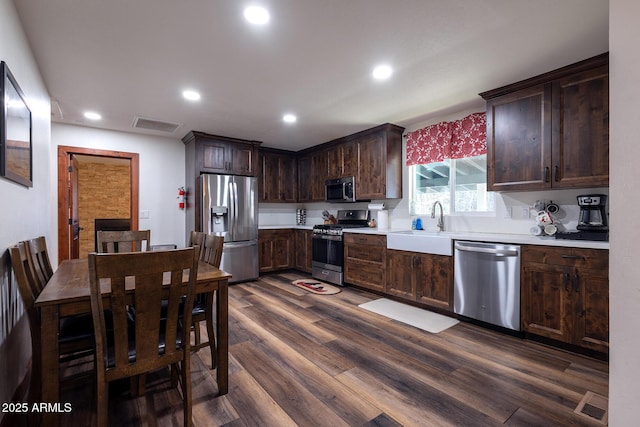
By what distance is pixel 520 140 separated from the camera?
2.77m

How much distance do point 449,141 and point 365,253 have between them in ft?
5.91

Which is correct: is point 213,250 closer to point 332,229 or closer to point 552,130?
point 332,229

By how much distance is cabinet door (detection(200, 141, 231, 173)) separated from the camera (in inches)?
175

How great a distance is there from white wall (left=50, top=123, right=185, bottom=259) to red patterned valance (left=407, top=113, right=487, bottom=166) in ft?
12.1

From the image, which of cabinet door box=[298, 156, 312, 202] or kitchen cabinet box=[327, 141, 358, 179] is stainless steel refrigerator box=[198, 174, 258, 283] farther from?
kitchen cabinet box=[327, 141, 358, 179]

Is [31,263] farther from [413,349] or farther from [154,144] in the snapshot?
[154,144]

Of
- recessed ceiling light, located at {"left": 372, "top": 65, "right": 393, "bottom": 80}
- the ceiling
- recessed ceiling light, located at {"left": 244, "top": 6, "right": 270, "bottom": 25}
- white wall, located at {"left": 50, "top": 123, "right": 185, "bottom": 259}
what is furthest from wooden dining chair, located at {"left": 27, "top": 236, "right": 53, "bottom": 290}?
recessed ceiling light, located at {"left": 372, "top": 65, "right": 393, "bottom": 80}

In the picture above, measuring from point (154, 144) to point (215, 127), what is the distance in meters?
1.21

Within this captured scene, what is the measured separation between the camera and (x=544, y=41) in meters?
2.09

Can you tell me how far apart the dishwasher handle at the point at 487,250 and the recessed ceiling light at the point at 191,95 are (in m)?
3.11

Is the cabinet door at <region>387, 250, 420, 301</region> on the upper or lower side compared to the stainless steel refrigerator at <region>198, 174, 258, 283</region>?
lower

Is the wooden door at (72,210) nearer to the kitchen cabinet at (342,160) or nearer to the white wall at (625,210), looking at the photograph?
the kitchen cabinet at (342,160)

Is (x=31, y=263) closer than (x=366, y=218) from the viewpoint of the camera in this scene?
Yes

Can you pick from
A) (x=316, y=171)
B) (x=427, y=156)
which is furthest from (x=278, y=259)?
(x=427, y=156)
